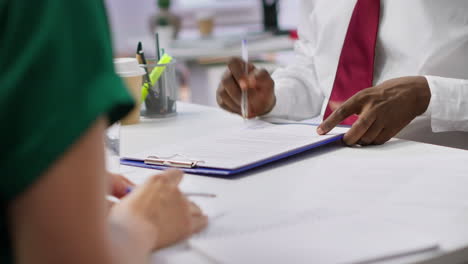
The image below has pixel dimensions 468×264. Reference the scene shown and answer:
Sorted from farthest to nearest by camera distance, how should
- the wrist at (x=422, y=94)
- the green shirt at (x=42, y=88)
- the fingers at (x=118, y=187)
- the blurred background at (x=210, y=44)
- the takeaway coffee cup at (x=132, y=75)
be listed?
1. the blurred background at (x=210, y=44)
2. the takeaway coffee cup at (x=132, y=75)
3. the wrist at (x=422, y=94)
4. the fingers at (x=118, y=187)
5. the green shirt at (x=42, y=88)

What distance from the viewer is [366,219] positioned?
70 centimetres

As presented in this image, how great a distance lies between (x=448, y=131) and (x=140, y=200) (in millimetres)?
914

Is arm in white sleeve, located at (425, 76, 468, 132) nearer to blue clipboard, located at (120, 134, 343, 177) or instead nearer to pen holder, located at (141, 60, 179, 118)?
blue clipboard, located at (120, 134, 343, 177)

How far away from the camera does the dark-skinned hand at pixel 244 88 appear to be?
1.33 metres

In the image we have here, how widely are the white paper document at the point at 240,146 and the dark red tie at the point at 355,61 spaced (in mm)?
210

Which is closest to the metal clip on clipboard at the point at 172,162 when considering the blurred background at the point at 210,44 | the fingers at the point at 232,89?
the fingers at the point at 232,89

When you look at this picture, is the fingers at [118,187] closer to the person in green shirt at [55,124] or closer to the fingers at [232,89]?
the person in green shirt at [55,124]

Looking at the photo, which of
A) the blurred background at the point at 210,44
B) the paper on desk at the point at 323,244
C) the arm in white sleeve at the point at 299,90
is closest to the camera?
the paper on desk at the point at 323,244

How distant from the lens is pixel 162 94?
4.72 feet

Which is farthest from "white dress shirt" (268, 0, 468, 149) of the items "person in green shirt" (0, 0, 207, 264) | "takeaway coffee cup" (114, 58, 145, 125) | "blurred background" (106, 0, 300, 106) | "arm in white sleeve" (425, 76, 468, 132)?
"person in green shirt" (0, 0, 207, 264)

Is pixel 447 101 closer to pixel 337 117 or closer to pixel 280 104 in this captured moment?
pixel 337 117

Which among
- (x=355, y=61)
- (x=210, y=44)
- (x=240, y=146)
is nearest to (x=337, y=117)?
(x=240, y=146)

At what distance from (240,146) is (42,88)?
631 mm

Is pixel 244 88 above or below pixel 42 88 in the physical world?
below
